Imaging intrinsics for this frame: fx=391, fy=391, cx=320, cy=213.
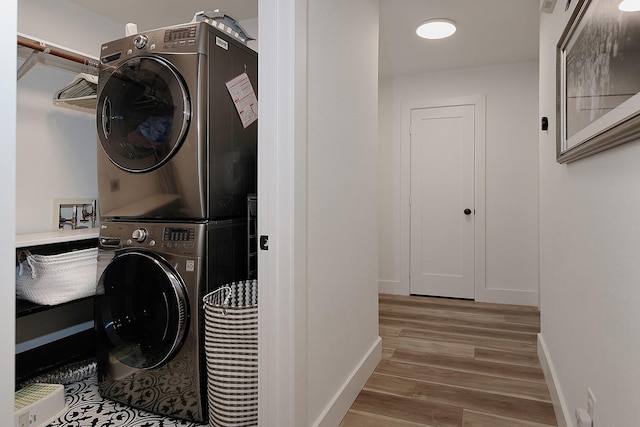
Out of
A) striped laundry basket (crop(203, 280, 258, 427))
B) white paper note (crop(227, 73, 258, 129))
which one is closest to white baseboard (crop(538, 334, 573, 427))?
striped laundry basket (crop(203, 280, 258, 427))

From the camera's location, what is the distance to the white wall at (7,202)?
586mm

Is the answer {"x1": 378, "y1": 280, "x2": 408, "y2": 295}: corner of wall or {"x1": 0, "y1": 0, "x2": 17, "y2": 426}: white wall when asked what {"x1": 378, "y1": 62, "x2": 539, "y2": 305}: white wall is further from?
{"x1": 0, "y1": 0, "x2": 17, "y2": 426}: white wall

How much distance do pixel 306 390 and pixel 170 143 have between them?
3.97ft

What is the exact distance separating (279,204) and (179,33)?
994mm

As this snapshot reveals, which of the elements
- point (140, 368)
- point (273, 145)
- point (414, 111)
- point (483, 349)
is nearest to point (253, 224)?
point (273, 145)

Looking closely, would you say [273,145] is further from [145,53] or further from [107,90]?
[107,90]

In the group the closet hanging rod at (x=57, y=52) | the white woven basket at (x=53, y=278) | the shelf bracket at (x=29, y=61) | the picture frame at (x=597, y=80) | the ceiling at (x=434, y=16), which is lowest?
the white woven basket at (x=53, y=278)

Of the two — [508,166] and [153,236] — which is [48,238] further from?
[508,166]

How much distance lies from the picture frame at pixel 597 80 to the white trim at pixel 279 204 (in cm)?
93

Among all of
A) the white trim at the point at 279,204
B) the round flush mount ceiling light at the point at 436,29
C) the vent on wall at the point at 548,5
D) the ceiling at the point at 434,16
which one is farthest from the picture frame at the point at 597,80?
the round flush mount ceiling light at the point at 436,29

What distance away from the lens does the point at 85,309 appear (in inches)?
104

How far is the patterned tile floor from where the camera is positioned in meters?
1.80

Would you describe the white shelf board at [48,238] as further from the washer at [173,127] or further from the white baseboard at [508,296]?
the white baseboard at [508,296]

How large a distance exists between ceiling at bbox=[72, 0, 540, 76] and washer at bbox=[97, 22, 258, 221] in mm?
970
